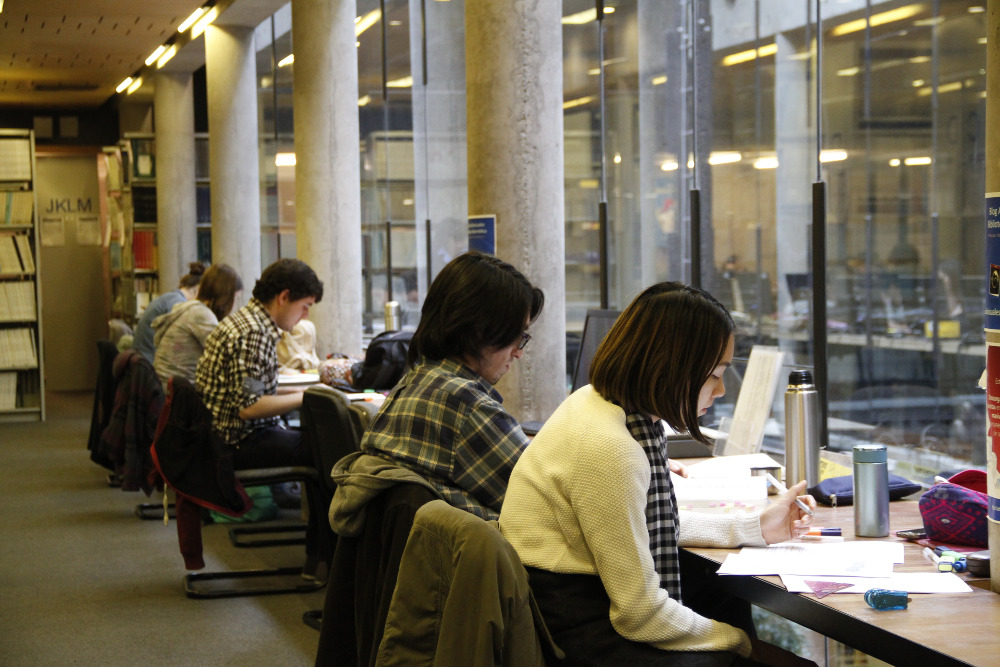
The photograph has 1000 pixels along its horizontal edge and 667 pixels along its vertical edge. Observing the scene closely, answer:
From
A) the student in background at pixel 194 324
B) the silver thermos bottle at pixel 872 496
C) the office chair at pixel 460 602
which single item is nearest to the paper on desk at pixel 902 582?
the silver thermos bottle at pixel 872 496

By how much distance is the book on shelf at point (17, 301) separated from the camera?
952 centimetres

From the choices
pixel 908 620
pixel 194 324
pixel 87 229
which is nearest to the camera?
pixel 908 620

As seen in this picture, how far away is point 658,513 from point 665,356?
27 cm

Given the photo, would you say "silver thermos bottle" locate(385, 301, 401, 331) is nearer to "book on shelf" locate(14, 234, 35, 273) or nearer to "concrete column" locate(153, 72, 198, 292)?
"concrete column" locate(153, 72, 198, 292)

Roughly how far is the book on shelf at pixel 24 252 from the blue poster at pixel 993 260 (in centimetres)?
944

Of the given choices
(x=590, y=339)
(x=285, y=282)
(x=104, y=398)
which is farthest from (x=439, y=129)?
(x=590, y=339)

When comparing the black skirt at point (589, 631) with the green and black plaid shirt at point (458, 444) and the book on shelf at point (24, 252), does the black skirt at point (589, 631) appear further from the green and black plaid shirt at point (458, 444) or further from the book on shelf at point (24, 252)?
the book on shelf at point (24, 252)

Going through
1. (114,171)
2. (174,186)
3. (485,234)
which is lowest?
(485,234)

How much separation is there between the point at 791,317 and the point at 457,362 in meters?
3.41

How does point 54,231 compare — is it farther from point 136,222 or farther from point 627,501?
point 627,501

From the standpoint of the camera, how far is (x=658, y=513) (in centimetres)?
182

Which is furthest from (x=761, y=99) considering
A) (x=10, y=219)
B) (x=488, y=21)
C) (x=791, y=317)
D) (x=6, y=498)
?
(x=10, y=219)

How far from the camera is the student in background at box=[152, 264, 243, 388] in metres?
5.89

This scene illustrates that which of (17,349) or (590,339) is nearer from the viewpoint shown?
(590,339)
